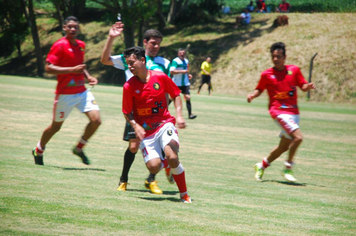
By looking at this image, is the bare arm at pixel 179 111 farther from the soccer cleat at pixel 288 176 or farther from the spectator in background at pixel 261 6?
the spectator in background at pixel 261 6

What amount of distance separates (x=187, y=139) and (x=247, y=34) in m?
34.8

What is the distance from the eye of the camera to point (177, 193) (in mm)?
7133

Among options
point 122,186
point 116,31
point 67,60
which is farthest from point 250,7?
point 122,186

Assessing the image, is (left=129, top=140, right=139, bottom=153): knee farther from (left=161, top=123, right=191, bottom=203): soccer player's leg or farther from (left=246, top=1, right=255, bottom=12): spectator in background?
(left=246, top=1, right=255, bottom=12): spectator in background

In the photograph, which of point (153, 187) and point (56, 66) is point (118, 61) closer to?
point (56, 66)

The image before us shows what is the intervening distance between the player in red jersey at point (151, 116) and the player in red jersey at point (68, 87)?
2148mm

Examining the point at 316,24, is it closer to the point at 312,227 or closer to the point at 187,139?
the point at 187,139

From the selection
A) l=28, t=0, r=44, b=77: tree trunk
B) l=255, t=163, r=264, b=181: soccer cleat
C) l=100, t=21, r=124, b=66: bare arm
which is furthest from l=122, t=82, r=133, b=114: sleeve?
l=28, t=0, r=44, b=77: tree trunk

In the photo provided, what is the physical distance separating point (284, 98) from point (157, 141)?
10.6 ft

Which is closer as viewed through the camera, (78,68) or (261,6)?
(78,68)

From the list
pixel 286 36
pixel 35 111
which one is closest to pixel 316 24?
pixel 286 36

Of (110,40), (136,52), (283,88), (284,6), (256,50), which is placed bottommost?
(256,50)

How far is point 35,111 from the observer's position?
16719 millimetres

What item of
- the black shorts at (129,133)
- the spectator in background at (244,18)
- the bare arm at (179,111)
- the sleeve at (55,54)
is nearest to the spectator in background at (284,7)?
the spectator in background at (244,18)
